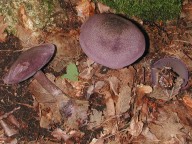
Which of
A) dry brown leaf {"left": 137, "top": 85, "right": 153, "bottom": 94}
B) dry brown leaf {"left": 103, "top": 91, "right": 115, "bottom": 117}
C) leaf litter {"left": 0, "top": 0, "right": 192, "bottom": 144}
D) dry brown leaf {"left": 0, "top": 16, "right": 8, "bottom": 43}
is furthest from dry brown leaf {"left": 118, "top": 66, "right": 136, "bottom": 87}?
dry brown leaf {"left": 0, "top": 16, "right": 8, "bottom": 43}

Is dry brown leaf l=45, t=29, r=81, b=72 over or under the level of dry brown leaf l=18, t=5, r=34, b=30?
under

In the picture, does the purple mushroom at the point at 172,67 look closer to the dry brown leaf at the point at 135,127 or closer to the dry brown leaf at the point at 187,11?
the dry brown leaf at the point at 135,127

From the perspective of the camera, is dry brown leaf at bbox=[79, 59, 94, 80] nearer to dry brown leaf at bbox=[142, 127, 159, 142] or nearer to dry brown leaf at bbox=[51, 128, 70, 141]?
dry brown leaf at bbox=[51, 128, 70, 141]

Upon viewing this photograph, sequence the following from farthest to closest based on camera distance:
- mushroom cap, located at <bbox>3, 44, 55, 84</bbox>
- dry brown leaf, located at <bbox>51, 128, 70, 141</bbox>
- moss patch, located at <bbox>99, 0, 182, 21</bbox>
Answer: moss patch, located at <bbox>99, 0, 182, 21</bbox>, dry brown leaf, located at <bbox>51, 128, 70, 141</bbox>, mushroom cap, located at <bbox>3, 44, 55, 84</bbox>

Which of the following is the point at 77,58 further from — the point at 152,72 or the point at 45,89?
the point at 152,72

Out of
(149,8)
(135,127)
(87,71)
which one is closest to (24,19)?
(87,71)

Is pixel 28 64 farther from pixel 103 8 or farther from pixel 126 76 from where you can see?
pixel 103 8
